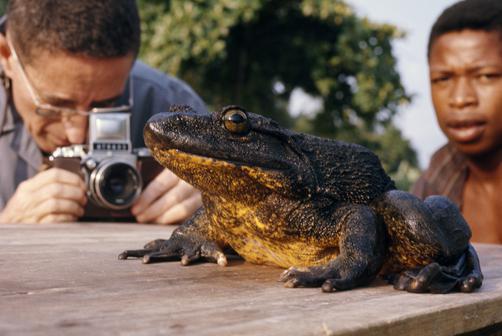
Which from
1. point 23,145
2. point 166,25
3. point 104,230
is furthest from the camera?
point 166,25

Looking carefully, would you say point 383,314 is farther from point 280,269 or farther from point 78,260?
point 78,260

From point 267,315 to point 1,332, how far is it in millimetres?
357

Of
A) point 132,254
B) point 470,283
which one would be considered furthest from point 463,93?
point 132,254

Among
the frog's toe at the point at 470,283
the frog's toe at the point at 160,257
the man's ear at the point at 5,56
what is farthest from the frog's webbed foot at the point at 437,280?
the man's ear at the point at 5,56

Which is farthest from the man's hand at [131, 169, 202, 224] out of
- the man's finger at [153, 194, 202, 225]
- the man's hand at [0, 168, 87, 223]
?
the man's hand at [0, 168, 87, 223]

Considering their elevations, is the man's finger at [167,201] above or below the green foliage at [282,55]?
below

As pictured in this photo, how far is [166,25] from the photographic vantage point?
8.80m

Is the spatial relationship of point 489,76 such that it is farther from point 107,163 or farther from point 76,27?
point 76,27

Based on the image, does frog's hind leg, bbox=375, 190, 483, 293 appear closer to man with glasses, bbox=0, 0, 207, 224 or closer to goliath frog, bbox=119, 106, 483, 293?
goliath frog, bbox=119, 106, 483, 293

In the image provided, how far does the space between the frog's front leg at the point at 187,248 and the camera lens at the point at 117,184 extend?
2.92 ft

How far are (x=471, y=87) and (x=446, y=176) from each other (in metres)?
0.50

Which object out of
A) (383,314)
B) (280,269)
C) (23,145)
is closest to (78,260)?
(280,269)

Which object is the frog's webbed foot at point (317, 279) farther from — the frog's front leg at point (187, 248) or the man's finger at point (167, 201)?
the man's finger at point (167, 201)

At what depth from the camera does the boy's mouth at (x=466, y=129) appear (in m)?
2.86
